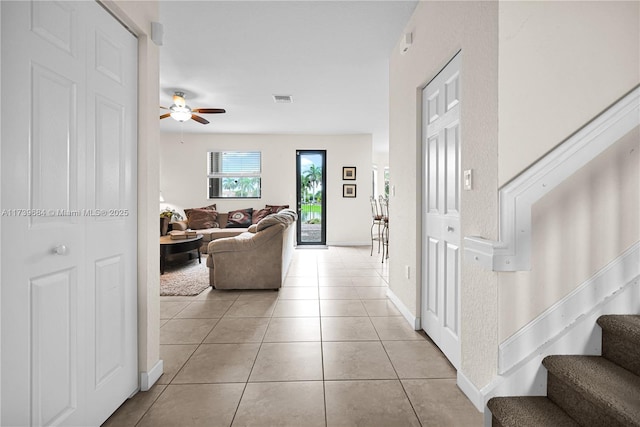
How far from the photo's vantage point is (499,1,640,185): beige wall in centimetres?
135

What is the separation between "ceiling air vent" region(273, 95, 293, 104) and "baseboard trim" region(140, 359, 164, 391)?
A: 13.5 ft

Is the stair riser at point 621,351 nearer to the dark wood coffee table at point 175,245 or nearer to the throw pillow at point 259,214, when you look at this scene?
the dark wood coffee table at point 175,245

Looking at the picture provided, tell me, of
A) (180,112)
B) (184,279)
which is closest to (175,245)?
(184,279)

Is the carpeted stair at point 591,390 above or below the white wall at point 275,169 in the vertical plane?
below

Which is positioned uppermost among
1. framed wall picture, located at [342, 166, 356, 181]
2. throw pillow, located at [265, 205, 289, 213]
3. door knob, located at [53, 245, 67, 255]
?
framed wall picture, located at [342, 166, 356, 181]

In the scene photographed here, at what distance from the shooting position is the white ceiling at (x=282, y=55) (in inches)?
107

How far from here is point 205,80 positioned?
431cm

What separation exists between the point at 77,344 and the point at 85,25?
55.4 inches

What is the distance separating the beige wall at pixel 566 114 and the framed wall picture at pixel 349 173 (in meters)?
6.29

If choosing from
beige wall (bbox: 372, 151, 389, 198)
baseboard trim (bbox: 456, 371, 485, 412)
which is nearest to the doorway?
beige wall (bbox: 372, 151, 389, 198)

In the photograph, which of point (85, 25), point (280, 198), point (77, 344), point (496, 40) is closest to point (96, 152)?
point (85, 25)

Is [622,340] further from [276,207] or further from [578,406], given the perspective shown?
[276,207]

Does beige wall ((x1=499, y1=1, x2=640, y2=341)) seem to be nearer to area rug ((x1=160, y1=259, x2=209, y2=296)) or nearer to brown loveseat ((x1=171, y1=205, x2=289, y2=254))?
area rug ((x1=160, y1=259, x2=209, y2=296))

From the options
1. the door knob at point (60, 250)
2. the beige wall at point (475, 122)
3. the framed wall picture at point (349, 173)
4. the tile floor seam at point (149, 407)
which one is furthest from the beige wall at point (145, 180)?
the framed wall picture at point (349, 173)
